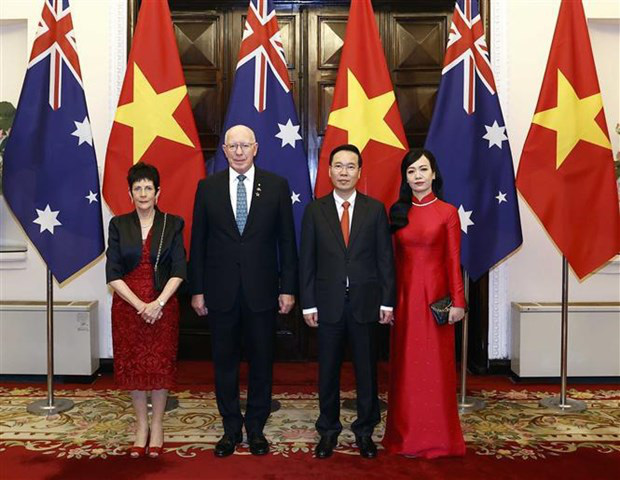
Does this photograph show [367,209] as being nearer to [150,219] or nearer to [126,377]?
[150,219]

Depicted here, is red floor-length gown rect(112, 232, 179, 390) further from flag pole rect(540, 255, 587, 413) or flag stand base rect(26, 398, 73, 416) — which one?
flag pole rect(540, 255, 587, 413)

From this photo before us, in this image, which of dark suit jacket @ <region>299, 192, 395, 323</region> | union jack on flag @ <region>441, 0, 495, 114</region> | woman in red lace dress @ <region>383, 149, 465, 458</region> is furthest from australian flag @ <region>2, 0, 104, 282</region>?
union jack on flag @ <region>441, 0, 495, 114</region>

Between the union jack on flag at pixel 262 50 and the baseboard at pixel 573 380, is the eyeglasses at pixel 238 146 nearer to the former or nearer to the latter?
the union jack on flag at pixel 262 50

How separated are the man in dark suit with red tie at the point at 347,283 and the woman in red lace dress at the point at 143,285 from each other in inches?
26.7

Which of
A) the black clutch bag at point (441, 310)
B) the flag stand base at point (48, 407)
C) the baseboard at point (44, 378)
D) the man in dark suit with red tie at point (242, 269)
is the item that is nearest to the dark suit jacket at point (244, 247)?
→ the man in dark suit with red tie at point (242, 269)

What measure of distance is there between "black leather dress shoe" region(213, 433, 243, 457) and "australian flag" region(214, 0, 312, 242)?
136 centimetres

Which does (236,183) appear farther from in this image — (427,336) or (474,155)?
(474,155)

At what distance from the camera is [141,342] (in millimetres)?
3275

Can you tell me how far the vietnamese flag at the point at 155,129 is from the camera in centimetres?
402

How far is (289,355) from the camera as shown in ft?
17.4

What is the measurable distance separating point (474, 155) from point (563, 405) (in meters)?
1.68

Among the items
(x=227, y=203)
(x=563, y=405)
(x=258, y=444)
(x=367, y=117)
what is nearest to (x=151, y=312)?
(x=227, y=203)

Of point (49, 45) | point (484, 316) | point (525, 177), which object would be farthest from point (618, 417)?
point (49, 45)

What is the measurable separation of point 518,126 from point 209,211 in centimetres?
274
